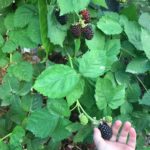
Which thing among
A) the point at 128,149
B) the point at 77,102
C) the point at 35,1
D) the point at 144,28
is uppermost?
the point at 35,1

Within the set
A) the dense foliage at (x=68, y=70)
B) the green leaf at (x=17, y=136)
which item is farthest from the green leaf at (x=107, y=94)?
the green leaf at (x=17, y=136)

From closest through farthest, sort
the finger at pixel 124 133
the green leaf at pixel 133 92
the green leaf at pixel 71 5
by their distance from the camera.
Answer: the green leaf at pixel 71 5 → the finger at pixel 124 133 → the green leaf at pixel 133 92

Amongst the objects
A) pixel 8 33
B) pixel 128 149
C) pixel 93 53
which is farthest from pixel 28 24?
pixel 128 149

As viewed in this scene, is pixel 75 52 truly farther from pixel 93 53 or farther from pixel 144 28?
pixel 144 28

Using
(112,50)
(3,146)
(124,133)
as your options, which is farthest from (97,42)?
(3,146)

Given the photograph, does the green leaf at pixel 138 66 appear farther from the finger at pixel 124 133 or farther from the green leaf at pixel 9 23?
the green leaf at pixel 9 23

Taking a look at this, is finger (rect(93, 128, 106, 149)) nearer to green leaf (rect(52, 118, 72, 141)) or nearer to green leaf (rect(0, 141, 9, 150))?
green leaf (rect(52, 118, 72, 141))

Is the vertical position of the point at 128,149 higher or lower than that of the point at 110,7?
lower
